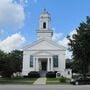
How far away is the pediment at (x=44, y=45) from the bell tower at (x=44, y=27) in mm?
7098

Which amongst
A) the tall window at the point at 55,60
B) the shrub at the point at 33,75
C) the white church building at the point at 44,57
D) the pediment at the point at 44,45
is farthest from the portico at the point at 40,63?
the shrub at the point at 33,75

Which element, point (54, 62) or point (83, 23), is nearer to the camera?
point (83, 23)

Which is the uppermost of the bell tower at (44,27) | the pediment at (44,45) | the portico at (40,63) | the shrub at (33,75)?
the bell tower at (44,27)

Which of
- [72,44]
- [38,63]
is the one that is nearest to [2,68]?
[72,44]

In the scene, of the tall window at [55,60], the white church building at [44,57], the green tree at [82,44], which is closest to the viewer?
the green tree at [82,44]

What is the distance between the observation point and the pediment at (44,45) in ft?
279

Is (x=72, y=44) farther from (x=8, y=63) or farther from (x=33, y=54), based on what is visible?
(x=33, y=54)

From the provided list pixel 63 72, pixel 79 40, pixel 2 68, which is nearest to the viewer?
pixel 79 40

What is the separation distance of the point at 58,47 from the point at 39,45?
4924 mm

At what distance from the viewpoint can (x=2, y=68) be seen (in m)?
64.8

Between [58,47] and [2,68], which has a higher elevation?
[58,47]

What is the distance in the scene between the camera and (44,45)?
85625 mm

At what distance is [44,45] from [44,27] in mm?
10366

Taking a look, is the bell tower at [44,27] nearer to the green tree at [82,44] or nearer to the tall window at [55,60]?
the tall window at [55,60]
